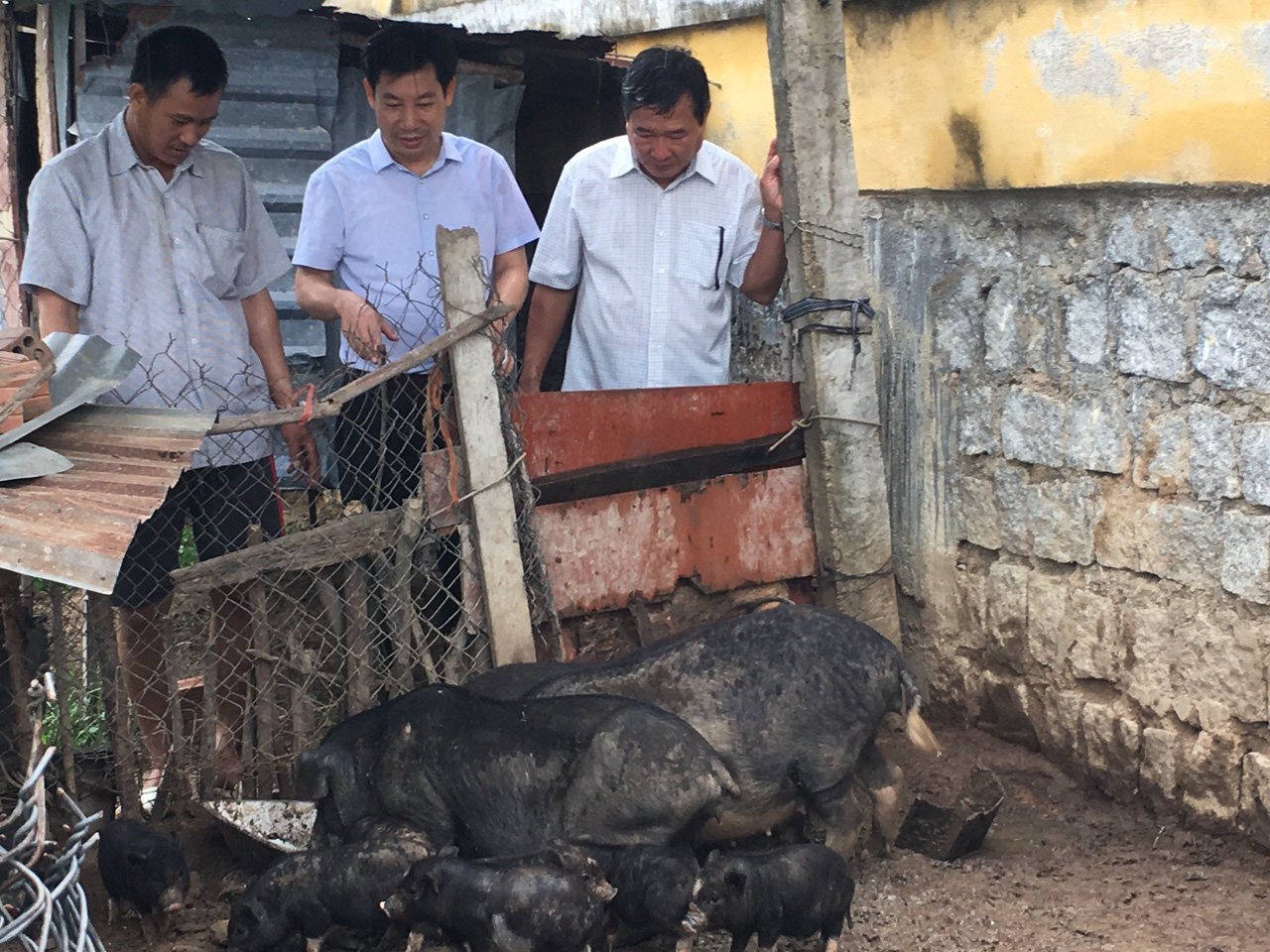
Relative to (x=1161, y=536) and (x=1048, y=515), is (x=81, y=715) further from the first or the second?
(x=1161, y=536)

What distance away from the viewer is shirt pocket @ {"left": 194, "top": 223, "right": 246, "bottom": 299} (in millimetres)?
4895

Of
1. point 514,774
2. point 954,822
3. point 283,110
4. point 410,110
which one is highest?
point 283,110

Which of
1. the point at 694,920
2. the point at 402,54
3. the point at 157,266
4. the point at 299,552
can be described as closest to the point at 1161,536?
the point at 694,920

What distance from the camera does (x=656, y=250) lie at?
→ 18.4ft

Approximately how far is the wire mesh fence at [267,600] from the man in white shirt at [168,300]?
12 mm

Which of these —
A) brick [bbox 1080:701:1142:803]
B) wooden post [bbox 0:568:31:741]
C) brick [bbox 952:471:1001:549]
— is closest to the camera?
wooden post [bbox 0:568:31:741]

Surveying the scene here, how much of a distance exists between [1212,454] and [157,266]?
354 cm

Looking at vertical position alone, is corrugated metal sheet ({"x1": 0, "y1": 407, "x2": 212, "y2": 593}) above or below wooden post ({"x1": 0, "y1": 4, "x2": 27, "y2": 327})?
below

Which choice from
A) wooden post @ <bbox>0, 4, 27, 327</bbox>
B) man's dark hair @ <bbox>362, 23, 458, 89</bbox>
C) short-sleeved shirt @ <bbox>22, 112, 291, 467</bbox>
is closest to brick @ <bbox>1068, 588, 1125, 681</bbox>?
short-sleeved shirt @ <bbox>22, 112, 291, 467</bbox>

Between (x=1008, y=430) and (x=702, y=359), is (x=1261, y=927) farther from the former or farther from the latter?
(x=702, y=359)

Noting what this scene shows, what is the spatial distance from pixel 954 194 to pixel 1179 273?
3.59 feet

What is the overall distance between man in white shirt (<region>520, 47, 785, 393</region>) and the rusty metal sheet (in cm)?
59

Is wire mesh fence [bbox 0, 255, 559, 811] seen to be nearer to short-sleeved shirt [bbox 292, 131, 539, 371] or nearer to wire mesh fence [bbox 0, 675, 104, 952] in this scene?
short-sleeved shirt [bbox 292, 131, 539, 371]

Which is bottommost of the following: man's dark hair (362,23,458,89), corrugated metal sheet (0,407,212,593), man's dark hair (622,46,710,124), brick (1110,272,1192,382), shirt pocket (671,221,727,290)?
corrugated metal sheet (0,407,212,593)
